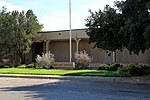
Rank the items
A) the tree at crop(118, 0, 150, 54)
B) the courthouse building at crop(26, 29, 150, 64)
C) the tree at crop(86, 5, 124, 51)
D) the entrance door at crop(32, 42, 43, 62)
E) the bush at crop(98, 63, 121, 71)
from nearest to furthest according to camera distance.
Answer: the tree at crop(118, 0, 150, 54) < the tree at crop(86, 5, 124, 51) < the bush at crop(98, 63, 121, 71) < the courthouse building at crop(26, 29, 150, 64) < the entrance door at crop(32, 42, 43, 62)

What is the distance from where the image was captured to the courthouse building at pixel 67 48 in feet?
130

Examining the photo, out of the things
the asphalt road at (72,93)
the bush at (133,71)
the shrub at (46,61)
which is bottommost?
the asphalt road at (72,93)

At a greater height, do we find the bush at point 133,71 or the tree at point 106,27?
the tree at point 106,27

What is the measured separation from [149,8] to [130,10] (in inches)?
93.0

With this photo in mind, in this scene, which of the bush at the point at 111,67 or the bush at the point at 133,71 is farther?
the bush at the point at 111,67

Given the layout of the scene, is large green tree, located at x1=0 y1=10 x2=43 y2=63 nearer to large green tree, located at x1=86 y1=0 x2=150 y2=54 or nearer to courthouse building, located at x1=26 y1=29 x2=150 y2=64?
courthouse building, located at x1=26 y1=29 x2=150 y2=64

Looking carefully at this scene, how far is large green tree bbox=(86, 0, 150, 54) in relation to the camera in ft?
67.4

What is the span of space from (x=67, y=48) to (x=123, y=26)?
76.6ft

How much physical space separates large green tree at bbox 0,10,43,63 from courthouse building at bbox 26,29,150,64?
6.57 ft

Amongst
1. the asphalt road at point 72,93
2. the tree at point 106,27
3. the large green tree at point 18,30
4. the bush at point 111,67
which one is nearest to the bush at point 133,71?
the tree at point 106,27

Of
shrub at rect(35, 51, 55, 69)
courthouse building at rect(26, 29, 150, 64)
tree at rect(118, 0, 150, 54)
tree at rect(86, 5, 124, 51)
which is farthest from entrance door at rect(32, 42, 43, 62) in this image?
tree at rect(118, 0, 150, 54)

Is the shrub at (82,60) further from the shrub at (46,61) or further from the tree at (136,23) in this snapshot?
the tree at (136,23)

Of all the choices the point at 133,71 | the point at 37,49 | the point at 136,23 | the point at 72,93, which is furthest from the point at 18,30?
the point at 72,93

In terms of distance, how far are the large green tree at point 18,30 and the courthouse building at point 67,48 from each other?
200cm
